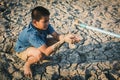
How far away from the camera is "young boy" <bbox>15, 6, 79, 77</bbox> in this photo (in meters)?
2.32

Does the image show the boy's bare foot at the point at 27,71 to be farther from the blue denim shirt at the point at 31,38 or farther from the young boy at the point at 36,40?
the blue denim shirt at the point at 31,38

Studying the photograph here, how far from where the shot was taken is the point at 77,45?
3.03 m

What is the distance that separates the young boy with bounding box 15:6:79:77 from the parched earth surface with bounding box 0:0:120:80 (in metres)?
0.16

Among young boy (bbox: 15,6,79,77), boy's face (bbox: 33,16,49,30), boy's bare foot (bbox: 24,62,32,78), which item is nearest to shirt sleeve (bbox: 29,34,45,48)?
young boy (bbox: 15,6,79,77)

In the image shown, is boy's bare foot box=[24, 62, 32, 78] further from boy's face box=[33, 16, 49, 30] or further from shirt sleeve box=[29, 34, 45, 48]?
boy's face box=[33, 16, 49, 30]

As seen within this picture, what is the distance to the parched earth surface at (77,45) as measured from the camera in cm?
253

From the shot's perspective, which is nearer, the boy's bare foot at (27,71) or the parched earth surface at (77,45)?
the boy's bare foot at (27,71)

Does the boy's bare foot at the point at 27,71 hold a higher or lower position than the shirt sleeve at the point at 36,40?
lower

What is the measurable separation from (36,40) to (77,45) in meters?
0.87

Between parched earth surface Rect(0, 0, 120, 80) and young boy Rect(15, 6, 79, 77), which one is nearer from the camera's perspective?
young boy Rect(15, 6, 79, 77)

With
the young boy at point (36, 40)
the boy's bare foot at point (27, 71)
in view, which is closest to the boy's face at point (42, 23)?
the young boy at point (36, 40)

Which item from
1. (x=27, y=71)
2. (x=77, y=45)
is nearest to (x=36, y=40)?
(x=27, y=71)

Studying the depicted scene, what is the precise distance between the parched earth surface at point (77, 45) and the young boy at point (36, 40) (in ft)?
0.52

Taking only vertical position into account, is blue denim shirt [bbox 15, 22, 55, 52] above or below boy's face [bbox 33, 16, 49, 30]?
below
